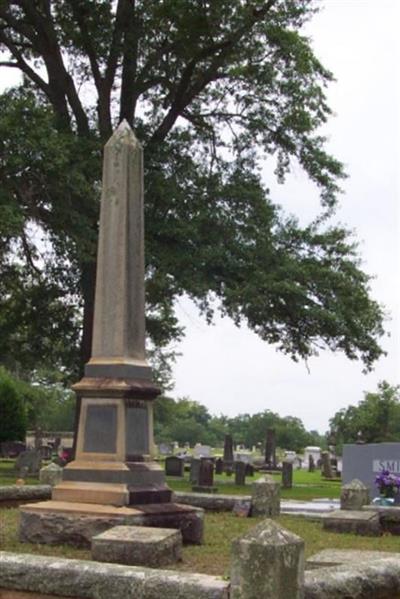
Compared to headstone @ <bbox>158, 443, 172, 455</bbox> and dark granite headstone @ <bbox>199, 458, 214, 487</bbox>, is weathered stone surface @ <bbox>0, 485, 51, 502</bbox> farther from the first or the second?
headstone @ <bbox>158, 443, 172, 455</bbox>

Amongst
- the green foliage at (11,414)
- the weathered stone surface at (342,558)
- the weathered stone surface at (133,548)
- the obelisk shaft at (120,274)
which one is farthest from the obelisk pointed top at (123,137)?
the green foliage at (11,414)

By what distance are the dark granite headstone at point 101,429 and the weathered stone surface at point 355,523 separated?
12.6 feet

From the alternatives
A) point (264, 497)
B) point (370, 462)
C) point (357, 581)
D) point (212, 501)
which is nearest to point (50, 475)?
point (212, 501)

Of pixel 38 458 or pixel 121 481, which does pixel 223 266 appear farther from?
pixel 121 481

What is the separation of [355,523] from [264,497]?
1.56 meters

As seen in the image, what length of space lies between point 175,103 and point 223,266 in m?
5.26

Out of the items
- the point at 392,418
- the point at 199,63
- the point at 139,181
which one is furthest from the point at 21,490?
the point at 392,418

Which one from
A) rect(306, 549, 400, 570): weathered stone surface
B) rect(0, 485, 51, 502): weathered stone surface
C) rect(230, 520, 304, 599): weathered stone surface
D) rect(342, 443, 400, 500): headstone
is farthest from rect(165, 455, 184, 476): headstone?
rect(230, 520, 304, 599): weathered stone surface

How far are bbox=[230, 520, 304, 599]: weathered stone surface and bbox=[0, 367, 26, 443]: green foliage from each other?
30.4 meters

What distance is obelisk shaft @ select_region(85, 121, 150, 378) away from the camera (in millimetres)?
9367

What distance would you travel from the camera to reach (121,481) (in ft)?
28.8

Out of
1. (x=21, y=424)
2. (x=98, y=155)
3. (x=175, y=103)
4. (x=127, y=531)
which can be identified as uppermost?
(x=175, y=103)

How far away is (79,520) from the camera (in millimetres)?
8398

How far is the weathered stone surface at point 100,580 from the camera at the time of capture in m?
5.24
